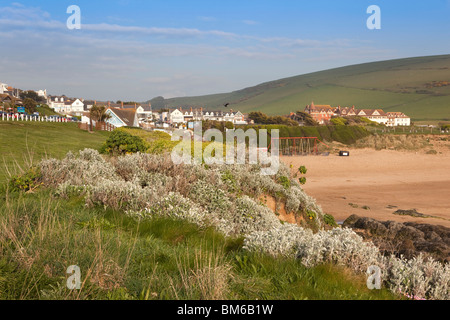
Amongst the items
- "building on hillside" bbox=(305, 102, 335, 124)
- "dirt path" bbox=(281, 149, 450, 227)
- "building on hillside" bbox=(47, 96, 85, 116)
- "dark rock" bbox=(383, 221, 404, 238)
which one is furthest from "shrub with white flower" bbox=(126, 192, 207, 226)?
"building on hillside" bbox=(47, 96, 85, 116)

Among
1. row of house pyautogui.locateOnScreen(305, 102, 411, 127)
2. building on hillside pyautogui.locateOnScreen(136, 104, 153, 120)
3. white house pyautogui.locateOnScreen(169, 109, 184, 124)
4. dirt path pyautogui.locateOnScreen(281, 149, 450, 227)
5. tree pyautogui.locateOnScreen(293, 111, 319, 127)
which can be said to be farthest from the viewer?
white house pyautogui.locateOnScreen(169, 109, 184, 124)

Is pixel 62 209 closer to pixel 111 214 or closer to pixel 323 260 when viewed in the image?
pixel 111 214

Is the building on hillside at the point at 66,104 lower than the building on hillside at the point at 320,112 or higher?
higher

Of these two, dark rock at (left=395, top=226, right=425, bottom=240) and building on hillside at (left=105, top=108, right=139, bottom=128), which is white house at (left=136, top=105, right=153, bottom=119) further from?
dark rock at (left=395, top=226, right=425, bottom=240)

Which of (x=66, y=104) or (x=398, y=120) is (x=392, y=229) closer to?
(x=398, y=120)

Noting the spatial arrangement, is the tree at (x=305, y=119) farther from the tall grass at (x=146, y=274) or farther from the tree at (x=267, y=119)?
the tall grass at (x=146, y=274)

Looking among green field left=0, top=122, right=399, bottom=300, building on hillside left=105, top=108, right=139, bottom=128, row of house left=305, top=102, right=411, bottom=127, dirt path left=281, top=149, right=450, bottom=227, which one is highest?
row of house left=305, top=102, right=411, bottom=127

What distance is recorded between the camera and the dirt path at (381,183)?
23.8m

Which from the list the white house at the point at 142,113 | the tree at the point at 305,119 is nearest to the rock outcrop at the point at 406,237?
the tree at the point at 305,119

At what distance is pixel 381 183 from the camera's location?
116 ft

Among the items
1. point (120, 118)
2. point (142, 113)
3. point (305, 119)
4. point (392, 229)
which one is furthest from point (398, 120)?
point (392, 229)

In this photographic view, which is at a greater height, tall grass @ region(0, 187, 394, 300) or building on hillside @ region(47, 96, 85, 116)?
building on hillside @ region(47, 96, 85, 116)

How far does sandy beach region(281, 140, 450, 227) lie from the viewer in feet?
77.5
